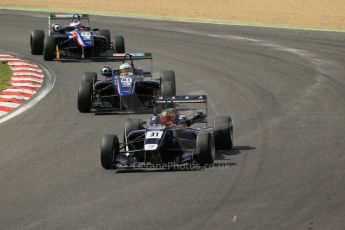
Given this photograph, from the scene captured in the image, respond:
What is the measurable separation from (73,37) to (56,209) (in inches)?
702

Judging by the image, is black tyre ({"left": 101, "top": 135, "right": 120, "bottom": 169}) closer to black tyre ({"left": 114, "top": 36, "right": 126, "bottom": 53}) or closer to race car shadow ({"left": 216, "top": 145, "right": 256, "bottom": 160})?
race car shadow ({"left": 216, "top": 145, "right": 256, "bottom": 160})

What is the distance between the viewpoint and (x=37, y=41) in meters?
32.1

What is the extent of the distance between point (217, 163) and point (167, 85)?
266 inches

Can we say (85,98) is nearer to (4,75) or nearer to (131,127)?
(131,127)

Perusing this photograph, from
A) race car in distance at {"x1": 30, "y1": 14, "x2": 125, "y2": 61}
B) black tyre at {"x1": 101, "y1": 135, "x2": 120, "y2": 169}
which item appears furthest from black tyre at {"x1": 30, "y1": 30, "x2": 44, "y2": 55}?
black tyre at {"x1": 101, "y1": 135, "x2": 120, "y2": 169}

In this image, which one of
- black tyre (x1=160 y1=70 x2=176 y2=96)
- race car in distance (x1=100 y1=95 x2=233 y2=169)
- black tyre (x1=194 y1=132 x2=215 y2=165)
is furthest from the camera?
black tyre (x1=160 y1=70 x2=176 y2=96)

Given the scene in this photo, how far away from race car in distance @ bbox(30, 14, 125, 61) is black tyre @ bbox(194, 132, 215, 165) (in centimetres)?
1497

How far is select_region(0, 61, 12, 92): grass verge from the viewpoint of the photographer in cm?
2572

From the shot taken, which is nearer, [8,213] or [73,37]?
[8,213]

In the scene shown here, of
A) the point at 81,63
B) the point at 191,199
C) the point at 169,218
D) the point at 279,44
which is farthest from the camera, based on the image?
the point at 279,44

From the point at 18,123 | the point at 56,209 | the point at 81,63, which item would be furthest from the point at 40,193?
the point at 81,63

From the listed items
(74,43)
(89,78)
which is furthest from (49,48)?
(89,78)

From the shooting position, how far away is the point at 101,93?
22.4m

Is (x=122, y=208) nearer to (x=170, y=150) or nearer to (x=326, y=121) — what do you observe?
(x=170, y=150)
